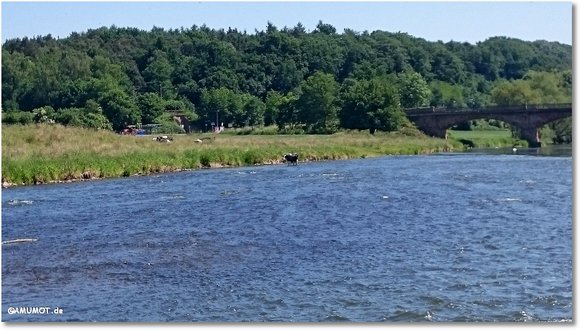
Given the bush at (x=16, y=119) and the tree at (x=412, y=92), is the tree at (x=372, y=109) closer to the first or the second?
the tree at (x=412, y=92)

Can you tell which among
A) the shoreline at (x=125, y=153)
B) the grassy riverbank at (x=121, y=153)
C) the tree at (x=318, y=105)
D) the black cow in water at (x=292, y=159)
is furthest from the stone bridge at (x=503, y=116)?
the black cow in water at (x=292, y=159)

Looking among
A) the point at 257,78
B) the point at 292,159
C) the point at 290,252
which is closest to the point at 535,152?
the point at 292,159

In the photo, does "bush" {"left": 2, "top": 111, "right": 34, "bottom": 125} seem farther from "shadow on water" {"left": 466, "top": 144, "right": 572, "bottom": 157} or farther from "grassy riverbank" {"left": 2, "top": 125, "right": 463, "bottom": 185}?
"shadow on water" {"left": 466, "top": 144, "right": 572, "bottom": 157}

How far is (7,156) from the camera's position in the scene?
5112 cm

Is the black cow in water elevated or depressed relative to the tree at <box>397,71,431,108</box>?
depressed

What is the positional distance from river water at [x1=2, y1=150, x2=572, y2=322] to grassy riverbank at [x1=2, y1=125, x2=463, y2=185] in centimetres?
319

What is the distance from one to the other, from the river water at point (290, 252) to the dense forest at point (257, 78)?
51936mm

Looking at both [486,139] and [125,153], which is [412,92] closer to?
[486,139]

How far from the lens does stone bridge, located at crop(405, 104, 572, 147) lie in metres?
98.8

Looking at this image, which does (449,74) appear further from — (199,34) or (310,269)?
(310,269)

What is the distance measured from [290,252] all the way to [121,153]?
110ft

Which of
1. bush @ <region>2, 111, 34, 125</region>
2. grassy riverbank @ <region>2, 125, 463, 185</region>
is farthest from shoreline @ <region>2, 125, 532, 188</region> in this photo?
bush @ <region>2, 111, 34, 125</region>

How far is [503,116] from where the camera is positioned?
104000 mm

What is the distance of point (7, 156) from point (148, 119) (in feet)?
252
